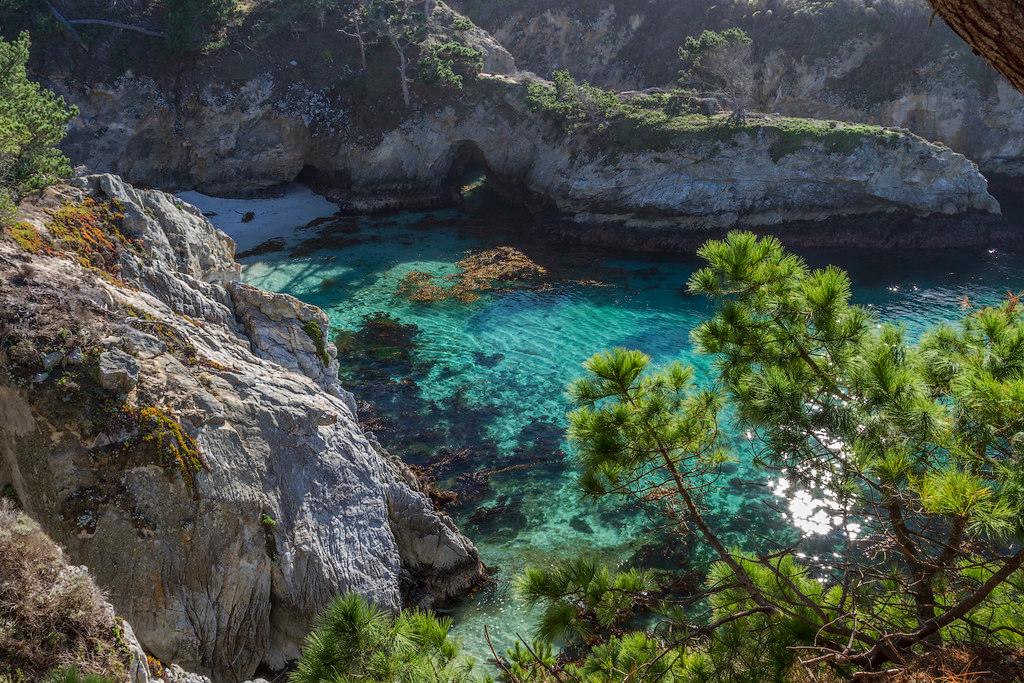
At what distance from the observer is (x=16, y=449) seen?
26.1 feet

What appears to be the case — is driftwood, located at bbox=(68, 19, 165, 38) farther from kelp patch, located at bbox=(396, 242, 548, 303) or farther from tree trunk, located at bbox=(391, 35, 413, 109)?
kelp patch, located at bbox=(396, 242, 548, 303)

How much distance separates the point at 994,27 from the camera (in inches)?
115

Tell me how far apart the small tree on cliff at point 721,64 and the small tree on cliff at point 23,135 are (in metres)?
27.9

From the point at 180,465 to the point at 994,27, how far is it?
29.0 ft

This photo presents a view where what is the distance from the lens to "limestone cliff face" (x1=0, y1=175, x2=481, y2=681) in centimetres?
788

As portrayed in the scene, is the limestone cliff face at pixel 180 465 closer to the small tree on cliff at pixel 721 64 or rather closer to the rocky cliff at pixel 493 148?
the rocky cliff at pixel 493 148

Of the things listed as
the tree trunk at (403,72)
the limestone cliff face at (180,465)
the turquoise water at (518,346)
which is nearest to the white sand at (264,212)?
the turquoise water at (518,346)

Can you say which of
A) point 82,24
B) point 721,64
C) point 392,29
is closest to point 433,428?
point 721,64

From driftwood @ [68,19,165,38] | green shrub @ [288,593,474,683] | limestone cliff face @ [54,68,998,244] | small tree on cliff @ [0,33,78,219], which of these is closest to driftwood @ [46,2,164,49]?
driftwood @ [68,19,165,38]

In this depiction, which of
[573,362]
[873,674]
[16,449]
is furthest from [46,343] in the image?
[573,362]

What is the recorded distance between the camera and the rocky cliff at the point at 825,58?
36.2 m

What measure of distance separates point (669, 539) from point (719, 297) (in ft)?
26.9

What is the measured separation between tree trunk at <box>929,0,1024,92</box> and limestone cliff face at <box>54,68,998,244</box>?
29.5 metres

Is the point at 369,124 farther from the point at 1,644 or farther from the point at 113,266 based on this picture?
the point at 1,644
